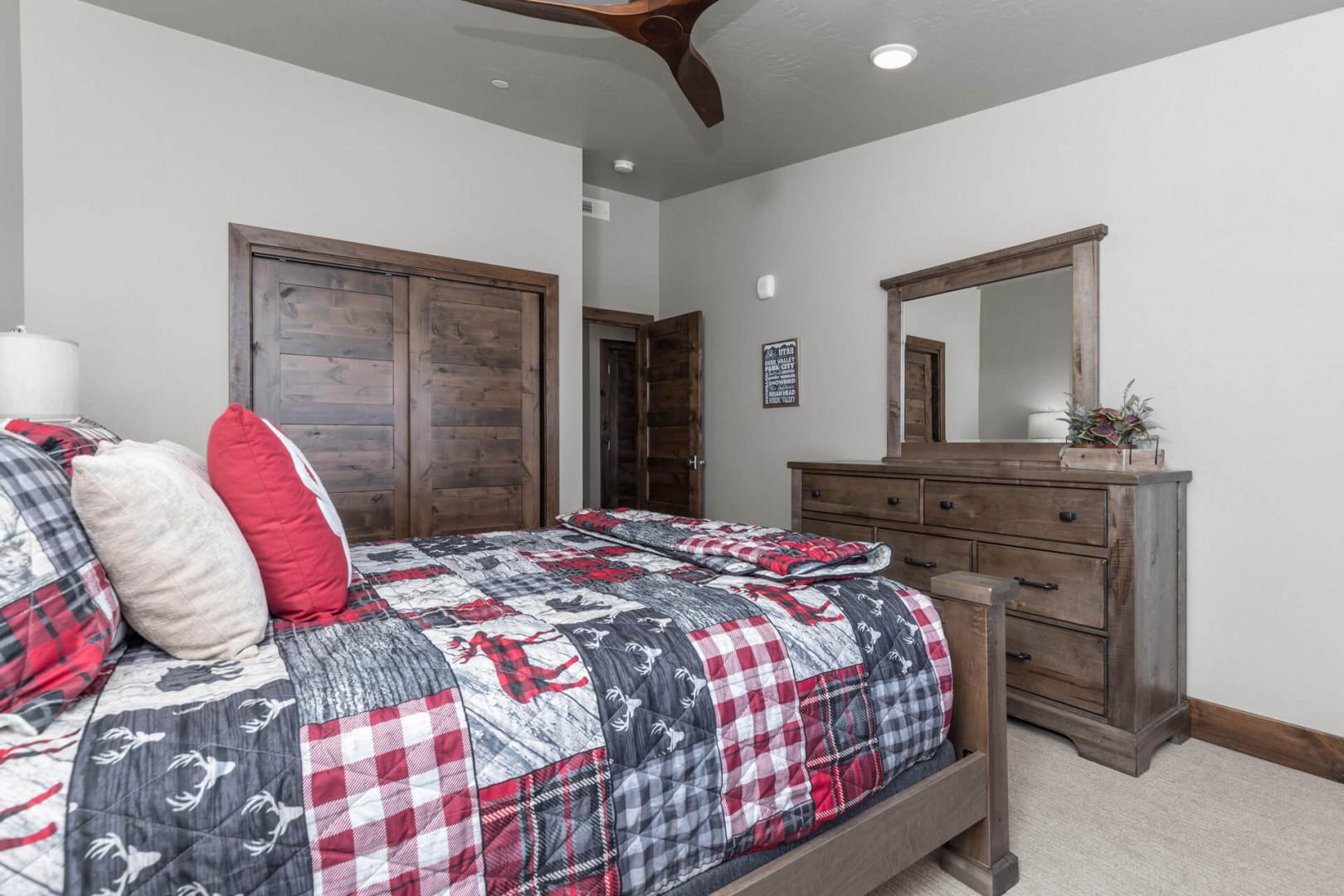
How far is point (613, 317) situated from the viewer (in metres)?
4.82

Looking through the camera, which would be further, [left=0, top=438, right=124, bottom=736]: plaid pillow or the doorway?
the doorway

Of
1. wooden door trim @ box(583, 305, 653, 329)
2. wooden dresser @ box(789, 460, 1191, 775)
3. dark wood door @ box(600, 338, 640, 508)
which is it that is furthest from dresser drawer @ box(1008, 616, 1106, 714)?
dark wood door @ box(600, 338, 640, 508)

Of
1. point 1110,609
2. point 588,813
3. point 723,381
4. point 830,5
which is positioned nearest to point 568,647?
point 588,813

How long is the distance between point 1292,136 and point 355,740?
11.1 feet

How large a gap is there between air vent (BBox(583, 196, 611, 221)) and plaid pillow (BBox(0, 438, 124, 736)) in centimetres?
399

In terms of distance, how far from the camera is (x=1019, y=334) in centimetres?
304

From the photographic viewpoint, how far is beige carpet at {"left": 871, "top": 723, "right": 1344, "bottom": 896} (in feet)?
5.42

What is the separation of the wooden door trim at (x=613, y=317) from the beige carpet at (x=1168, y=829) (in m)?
3.53

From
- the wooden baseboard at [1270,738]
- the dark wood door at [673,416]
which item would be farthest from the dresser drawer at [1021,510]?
the dark wood door at [673,416]

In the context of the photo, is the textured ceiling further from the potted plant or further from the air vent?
the potted plant

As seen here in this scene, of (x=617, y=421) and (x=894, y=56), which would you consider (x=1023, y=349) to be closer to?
(x=894, y=56)

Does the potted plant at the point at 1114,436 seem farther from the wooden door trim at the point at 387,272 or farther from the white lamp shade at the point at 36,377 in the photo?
the white lamp shade at the point at 36,377

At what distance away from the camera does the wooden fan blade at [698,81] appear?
219 centimetres

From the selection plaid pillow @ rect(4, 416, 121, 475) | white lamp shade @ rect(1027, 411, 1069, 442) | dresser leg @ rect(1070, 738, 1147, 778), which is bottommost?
dresser leg @ rect(1070, 738, 1147, 778)
